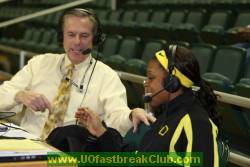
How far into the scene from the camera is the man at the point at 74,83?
230 cm

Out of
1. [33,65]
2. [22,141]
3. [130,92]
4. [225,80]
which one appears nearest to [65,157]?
[22,141]

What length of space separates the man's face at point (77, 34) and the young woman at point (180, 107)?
726 mm

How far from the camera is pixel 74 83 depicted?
94.5 inches

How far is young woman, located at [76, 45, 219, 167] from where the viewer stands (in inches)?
58.4

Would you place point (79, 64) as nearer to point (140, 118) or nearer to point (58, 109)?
point (58, 109)

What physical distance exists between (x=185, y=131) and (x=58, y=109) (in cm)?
99

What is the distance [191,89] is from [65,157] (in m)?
0.50

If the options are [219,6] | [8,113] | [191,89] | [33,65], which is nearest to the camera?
[191,89]

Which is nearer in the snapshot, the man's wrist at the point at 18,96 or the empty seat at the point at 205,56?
the man's wrist at the point at 18,96

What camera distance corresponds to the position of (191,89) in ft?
5.28

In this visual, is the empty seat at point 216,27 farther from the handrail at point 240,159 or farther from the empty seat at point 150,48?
the handrail at point 240,159

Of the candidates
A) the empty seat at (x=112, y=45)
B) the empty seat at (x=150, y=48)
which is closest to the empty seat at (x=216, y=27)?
the empty seat at (x=150, y=48)

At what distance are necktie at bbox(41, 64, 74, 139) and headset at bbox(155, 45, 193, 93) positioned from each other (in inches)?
34.4

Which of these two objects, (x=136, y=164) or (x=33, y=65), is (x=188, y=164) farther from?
(x=33, y=65)
